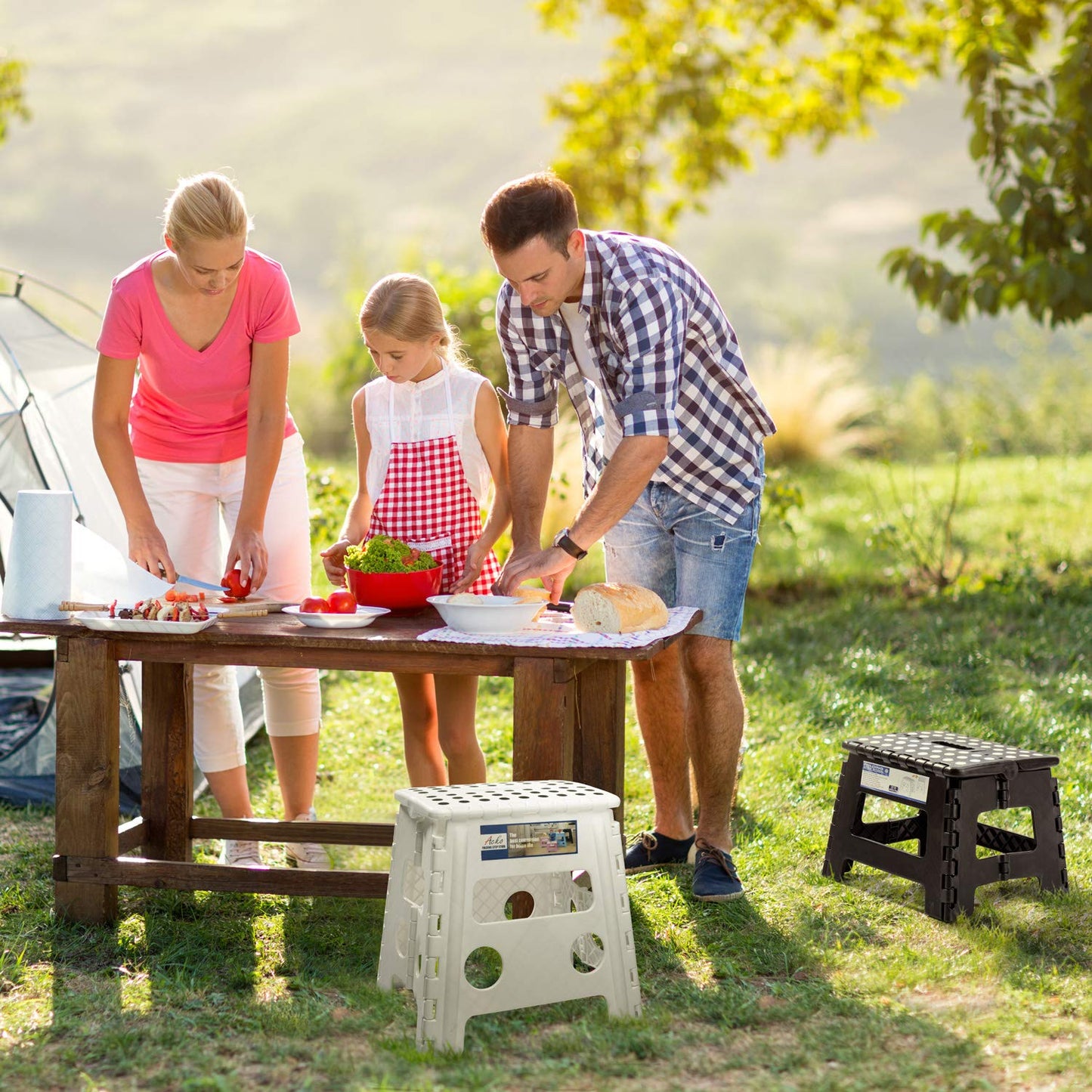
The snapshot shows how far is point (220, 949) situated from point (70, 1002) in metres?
0.38

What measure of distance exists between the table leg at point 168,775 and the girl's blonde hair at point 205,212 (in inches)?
42.1

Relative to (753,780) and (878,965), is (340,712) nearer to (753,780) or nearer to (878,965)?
(753,780)

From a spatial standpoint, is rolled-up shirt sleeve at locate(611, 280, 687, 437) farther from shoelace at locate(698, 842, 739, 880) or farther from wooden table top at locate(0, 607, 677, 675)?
shoelace at locate(698, 842, 739, 880)

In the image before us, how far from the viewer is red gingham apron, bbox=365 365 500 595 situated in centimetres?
324

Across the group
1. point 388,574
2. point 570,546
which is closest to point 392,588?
point 388,574

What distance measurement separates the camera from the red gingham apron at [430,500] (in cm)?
324

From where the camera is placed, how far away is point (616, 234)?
3010mm

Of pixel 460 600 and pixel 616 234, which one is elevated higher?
pixel 616 234

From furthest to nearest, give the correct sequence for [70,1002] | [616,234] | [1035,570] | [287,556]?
[1035,570] < [287,556] < [616,234] < [70,1002]

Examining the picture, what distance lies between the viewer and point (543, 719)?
2693 millimetres

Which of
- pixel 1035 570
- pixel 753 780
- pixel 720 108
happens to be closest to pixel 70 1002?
pixel 753 780

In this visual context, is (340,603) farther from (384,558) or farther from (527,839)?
(527,839)

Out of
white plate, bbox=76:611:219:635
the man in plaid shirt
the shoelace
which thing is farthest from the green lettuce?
the shoelace

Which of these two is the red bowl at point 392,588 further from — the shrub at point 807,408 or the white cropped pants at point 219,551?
the shrub at point 807,408
